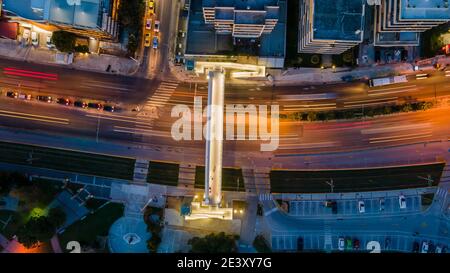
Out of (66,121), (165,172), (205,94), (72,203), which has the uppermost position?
(205,94)

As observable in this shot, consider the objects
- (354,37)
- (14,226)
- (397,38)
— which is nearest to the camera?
(354,37)

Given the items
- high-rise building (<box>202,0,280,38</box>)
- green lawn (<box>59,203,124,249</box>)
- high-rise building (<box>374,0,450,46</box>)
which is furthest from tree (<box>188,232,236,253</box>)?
high-rise building (<box>374,0,450,46</box>)

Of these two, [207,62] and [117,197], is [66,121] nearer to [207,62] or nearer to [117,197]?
[117,197]

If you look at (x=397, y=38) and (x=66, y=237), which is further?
(x=66, y=237)

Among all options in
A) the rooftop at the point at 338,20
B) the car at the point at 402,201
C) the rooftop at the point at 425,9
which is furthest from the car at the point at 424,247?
the rooftop at the point at 338,20

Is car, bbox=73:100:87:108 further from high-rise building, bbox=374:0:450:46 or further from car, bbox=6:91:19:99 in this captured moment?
high-rise building, bbox=374:0:450:46

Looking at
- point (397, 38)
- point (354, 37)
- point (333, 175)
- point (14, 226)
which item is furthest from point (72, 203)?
point (397, 38)

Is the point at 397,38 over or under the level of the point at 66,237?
over

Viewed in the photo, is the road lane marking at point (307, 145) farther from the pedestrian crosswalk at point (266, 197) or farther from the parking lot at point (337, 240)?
the parking lot at point (337, 240)
